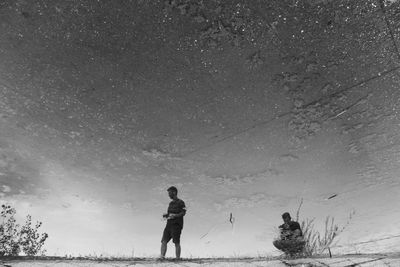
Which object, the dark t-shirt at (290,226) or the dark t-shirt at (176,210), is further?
the dark t-shirt at (290,226)

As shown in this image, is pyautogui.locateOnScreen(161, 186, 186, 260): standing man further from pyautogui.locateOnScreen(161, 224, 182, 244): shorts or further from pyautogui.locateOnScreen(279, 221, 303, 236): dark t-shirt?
pyautogui.locateOnScreen(279, 221, 303, 236): dark t-shirt

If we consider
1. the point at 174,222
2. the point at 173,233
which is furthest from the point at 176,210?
the point at 173,233

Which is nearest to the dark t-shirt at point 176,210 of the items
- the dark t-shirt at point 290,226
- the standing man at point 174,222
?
the standing man at point 174,222

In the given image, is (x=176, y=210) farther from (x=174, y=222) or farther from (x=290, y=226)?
(x=290, y=226)

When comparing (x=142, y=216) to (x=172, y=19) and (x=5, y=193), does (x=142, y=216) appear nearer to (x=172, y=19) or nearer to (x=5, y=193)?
(x=5, y=193)

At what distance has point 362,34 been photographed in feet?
20.2

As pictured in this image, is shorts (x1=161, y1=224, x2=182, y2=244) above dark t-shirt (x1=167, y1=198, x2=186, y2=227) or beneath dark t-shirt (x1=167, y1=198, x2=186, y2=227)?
beneath

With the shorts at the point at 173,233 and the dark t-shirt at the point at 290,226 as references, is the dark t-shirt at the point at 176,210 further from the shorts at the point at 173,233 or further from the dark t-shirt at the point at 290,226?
the dark t-shirt at the point at 290,226

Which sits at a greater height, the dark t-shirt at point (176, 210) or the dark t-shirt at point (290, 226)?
the dark t-shirt at point (176, 210)

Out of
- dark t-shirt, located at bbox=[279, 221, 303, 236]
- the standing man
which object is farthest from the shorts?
dark t-shirt, located at bbox=[279, 221, 303, 236]

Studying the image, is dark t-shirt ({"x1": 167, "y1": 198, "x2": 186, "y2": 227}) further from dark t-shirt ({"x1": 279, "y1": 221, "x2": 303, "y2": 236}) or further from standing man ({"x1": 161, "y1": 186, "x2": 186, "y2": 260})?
dark t-shirt ({"x1": 279, "y1": 221, "x2": 303, "y2": 236})

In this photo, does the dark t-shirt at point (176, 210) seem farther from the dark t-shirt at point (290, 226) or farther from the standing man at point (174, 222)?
the dark t-shirt at point (290, 226)

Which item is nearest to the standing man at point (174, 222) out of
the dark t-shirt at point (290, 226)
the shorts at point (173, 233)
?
the shorts at point (173, 233)

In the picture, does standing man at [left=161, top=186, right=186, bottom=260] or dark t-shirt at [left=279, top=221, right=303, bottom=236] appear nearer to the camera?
standing man at [left=161, top=186, right=186, bottom=260]
